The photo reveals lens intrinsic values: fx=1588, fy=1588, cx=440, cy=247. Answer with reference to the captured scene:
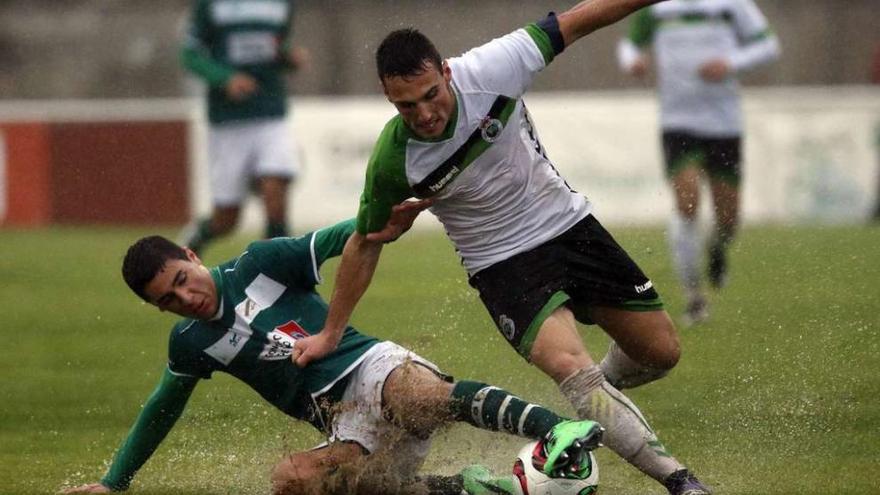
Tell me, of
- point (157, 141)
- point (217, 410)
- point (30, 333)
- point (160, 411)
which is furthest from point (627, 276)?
point (157, 141)

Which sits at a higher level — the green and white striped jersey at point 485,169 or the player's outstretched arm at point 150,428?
the green and white striped jersey at point 485,169

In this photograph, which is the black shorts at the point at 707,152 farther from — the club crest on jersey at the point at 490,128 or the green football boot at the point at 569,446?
the green football boot at the point at 569,446

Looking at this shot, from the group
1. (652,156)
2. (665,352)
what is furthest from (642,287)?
(652,156)

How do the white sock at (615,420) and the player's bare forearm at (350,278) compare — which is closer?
the white sock at (615,420)

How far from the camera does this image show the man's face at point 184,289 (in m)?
5.60

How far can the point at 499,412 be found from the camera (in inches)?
211

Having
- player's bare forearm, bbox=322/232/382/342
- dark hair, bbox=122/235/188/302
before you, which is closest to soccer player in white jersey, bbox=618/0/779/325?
player's bare forearm, bbox=322/232/382/342

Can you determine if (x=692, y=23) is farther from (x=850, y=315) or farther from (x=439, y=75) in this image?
(x=439, y=75)

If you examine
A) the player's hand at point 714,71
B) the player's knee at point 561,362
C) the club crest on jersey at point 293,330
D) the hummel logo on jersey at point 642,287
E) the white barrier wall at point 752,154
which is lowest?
the white barrier wall at point 752,154

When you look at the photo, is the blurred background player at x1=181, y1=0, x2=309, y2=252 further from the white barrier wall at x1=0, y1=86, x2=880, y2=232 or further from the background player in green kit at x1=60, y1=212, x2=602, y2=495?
the white barrier wall at x1=0, y1=86, x2=880, y2=232

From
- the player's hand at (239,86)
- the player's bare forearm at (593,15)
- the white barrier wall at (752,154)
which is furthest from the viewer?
the white barrier wall at (752,154)

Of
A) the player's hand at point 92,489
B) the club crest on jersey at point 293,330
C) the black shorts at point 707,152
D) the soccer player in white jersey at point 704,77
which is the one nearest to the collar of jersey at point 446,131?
the club crest on jersey at point 293,330

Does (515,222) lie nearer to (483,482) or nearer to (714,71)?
(483,482)

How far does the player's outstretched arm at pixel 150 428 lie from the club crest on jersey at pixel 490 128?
1402 mm
